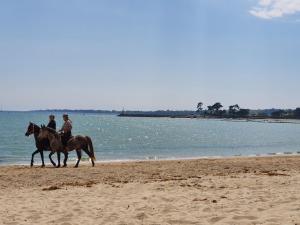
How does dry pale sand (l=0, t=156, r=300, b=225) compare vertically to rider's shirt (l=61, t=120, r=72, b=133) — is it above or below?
below

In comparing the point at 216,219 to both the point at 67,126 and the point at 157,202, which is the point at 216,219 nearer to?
the point at 157,202

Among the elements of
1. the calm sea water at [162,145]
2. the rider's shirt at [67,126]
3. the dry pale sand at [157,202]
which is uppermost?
the rider's shirt at [67,126]

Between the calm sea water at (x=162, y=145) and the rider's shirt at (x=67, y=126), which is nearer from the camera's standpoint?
the rider's shirt at (x=67, y=126)

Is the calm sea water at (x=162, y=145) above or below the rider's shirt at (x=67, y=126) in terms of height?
below

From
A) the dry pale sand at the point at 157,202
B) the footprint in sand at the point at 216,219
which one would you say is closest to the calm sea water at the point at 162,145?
the dry pale sand at the point at 157,202

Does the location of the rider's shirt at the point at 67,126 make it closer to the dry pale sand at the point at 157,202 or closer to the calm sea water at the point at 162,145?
the dry pale sand at the point at 157,202

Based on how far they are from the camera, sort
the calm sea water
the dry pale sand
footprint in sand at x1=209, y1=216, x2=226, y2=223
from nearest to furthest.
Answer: footprint in sand at x1=209, y1=216, x2=226, y2=223
the dry pale sand
the calm sea water

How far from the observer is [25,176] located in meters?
16.9

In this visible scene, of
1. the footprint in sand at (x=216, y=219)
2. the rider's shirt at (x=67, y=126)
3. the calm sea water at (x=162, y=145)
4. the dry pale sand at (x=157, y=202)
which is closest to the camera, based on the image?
the footprint in sand at (x=216, y=219)

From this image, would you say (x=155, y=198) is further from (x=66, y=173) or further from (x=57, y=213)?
(x=66, y=173)

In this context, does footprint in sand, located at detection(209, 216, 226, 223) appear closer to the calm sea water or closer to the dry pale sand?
the dry pale sand

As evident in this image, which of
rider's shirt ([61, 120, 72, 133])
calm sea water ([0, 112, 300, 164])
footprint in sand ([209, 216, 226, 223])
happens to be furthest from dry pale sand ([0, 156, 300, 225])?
calm sea water ([0, 112, 300, 164])

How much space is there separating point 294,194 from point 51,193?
5849mm

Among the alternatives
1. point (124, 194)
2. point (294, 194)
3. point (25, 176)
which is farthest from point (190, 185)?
point (25, 176)
